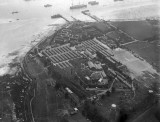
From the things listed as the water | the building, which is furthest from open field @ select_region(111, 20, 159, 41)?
the building

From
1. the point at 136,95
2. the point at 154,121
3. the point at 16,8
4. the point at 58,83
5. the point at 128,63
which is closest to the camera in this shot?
the point at 154,121

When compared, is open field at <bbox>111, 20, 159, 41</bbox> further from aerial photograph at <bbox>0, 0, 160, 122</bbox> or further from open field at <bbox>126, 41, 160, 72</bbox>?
open field at <bbox>126, 41, 160, 72</bbox>

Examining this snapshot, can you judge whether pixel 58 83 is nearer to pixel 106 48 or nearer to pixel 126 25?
pixel 106 48

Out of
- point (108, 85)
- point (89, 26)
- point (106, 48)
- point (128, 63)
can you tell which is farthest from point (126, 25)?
point (108, 85)

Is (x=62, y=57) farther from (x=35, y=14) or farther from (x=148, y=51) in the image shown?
(x=35, y=14)

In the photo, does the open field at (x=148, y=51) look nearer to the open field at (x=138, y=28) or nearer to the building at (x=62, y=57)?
the open field at (x=138, y=28)

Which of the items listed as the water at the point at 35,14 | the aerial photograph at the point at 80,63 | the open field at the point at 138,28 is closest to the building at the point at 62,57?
the aerial photograph at the point at 80,63
